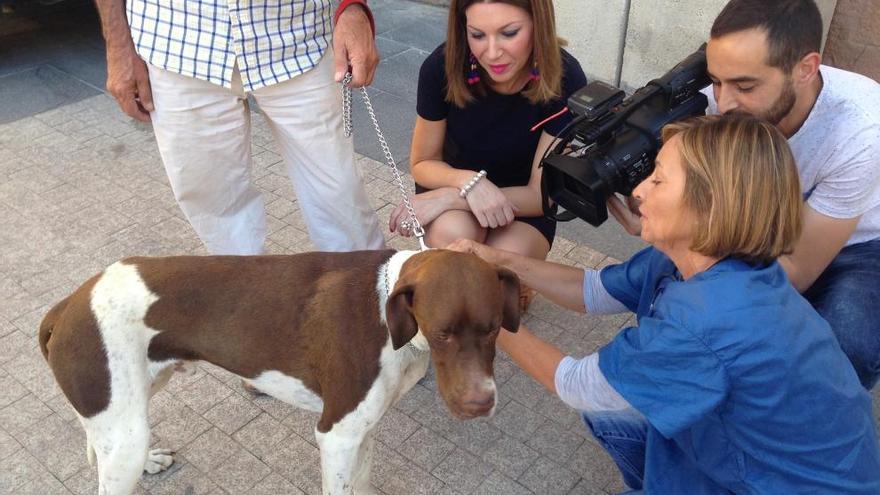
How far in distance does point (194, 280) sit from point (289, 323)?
35 centimetres

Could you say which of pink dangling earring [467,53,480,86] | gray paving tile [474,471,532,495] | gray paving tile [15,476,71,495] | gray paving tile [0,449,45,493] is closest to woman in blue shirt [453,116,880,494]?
gray paving tile [474,471,532,495]

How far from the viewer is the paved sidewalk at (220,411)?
323 centimetres

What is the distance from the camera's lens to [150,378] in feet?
8.77

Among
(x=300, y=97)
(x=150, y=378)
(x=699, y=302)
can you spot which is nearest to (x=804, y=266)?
(x=699, y=302)

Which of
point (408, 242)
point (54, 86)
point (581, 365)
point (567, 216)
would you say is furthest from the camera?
point (54, 86)

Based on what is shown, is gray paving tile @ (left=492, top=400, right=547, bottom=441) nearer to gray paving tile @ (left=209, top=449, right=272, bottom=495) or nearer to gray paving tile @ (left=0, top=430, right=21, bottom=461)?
gray paving tile @ (left=209, top=449, right=272, bottom=495)

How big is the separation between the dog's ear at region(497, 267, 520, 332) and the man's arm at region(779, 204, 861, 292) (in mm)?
992

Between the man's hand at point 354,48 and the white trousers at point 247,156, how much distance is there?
0.18 meters

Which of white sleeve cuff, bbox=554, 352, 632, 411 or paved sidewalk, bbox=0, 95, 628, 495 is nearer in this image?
white sleeve cuff, bbox=554, 352, 632, 411

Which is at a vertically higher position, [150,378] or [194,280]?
[194,280]

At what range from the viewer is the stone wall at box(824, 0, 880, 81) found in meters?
5.23

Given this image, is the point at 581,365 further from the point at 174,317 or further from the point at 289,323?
the point at 174,317

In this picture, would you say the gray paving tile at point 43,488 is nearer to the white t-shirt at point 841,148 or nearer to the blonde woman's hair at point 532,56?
the blonde woman's hair at point 532,56

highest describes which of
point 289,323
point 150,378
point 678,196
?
point 678,196
